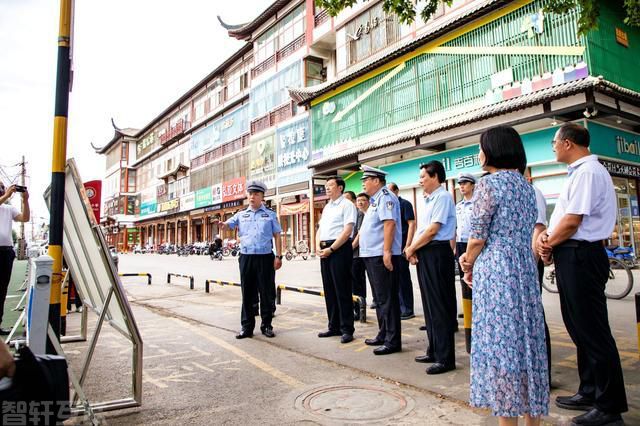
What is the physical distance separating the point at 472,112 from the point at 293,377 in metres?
12.1

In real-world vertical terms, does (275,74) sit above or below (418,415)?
above

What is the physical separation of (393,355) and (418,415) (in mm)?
1378

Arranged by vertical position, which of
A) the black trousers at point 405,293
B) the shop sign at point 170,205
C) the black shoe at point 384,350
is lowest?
the black shoe at point 384,350

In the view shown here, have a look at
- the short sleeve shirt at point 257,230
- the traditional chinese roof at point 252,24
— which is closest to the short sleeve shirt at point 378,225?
the short sleeve shirt at point 257,230

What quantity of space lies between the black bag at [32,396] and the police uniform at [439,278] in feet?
8.68

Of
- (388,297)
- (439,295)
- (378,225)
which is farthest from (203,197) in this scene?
(439,295)

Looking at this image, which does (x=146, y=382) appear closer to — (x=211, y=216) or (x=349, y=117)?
(x=349, y=117)

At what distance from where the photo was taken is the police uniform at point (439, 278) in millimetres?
3365

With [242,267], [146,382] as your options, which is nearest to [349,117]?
[242,267]

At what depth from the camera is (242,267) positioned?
4875mm

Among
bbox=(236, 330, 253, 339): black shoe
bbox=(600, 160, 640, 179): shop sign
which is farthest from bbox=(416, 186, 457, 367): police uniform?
bbox=(600, 160, 640, 179): shop sign

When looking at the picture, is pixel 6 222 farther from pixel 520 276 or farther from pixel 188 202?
pixel 188 202

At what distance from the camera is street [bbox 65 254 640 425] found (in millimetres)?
2568

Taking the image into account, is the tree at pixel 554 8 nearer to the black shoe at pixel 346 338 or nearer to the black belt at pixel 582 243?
the black belt at pixel 582 243
